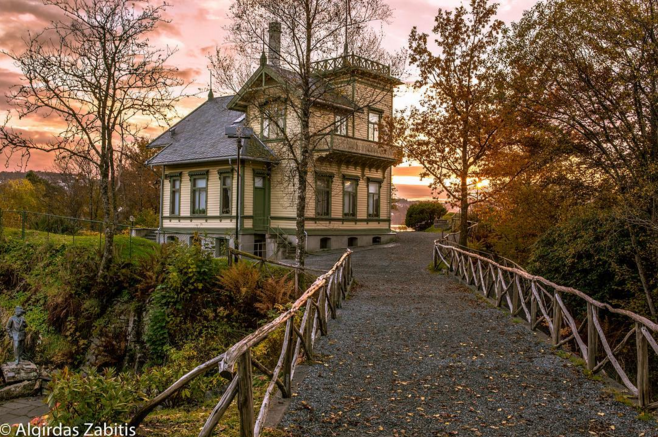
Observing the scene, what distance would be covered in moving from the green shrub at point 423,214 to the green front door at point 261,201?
70.5 feet

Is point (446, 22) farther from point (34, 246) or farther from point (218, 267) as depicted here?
point (34, 246)

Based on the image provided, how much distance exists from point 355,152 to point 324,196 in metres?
2.85

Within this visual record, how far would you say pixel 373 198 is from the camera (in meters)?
29.8

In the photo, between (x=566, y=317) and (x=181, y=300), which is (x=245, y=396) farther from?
(x=181, y=300)

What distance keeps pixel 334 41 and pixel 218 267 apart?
7745 mm

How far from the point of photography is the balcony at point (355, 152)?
24884 mm

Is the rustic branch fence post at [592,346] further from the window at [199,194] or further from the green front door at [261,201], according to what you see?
the window at [199,194]

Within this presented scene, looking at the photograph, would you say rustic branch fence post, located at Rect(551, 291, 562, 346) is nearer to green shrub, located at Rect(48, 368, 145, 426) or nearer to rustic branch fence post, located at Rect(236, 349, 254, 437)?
rustic branch fence post, located at Rect(236, 349, 254, 437)

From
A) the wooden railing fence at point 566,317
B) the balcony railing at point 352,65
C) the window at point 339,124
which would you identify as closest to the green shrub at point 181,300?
the window at point 339,124

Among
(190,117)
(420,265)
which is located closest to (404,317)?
(420,265)

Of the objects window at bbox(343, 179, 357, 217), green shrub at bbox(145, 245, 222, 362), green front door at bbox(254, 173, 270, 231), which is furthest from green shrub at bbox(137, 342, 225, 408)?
window at bbox(343, 179, 357, 217)

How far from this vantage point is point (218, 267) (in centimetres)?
1495

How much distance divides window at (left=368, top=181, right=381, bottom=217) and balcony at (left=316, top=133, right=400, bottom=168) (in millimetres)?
1214

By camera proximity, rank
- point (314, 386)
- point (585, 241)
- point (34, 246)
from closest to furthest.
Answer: point (314, 386), point (585, 241), point (34, 246)
